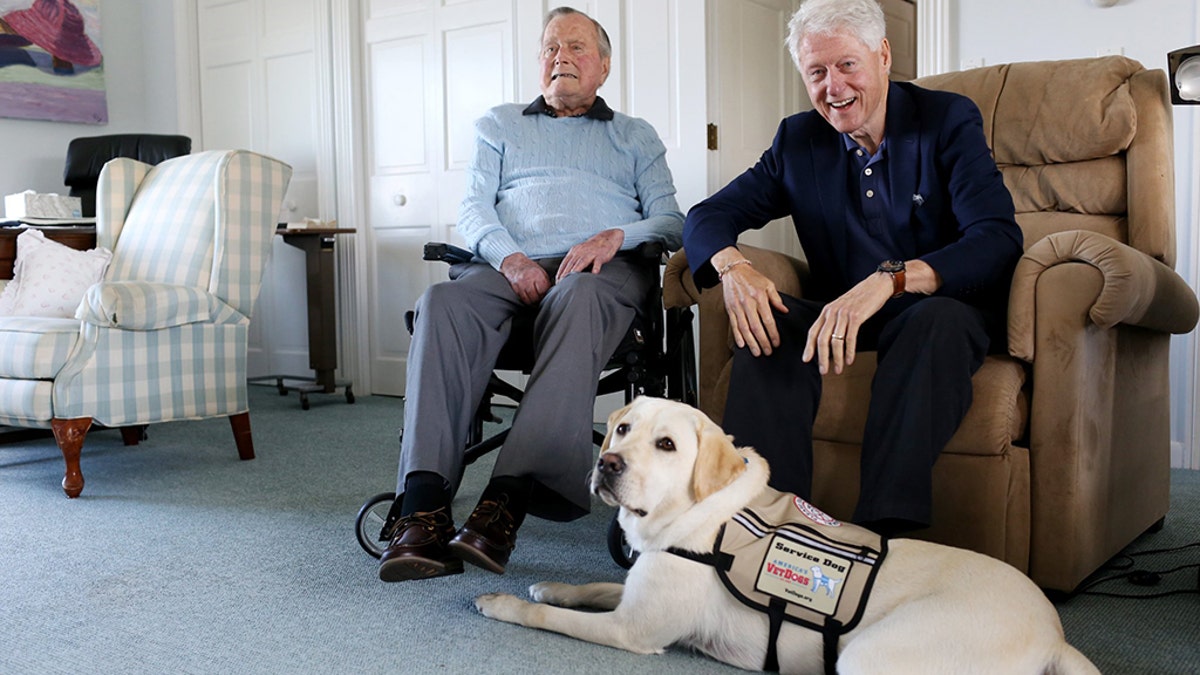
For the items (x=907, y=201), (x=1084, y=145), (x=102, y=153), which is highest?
(x=102, y=153)

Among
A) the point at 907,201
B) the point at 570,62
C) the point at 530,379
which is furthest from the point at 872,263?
the point at 570,62

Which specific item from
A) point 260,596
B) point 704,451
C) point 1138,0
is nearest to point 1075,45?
point 1138,0

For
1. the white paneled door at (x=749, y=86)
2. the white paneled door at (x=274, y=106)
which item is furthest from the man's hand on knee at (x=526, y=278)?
the white paneled door at (x=274, y=106)

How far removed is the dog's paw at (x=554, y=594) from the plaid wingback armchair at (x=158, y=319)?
5.09ft

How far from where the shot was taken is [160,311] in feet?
8.82

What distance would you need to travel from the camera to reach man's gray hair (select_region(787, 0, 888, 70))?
170 cm

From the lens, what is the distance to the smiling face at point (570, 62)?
229 cm

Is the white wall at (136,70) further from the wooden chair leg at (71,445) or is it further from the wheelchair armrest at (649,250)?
the wheelchair armrest at (649,250)

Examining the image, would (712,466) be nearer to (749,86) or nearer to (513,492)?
(513,492)

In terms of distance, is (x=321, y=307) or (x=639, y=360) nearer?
(x=639, y=360)

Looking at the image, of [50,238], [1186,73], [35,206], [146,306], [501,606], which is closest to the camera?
[501,606]

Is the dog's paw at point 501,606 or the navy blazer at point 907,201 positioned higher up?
the navy blazer at point 907,201

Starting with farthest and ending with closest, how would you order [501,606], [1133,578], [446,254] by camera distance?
[446,254] < [1133,578] < [501,606]

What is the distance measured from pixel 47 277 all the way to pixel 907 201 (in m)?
2.50
